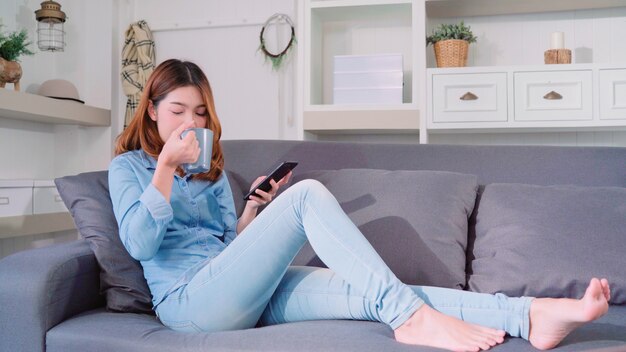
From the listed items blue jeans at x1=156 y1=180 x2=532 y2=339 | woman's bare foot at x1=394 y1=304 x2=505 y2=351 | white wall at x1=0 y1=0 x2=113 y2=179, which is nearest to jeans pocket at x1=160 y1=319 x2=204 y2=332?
blue jeans at x1=156 y1=180 x2=532 y2=339

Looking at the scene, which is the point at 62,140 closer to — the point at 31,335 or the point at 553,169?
the point at 31,335

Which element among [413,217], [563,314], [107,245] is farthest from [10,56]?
[563,314]

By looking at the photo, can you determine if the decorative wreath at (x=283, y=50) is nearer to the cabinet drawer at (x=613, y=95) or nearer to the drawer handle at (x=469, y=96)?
the drawer handle at (x=469, y=96)

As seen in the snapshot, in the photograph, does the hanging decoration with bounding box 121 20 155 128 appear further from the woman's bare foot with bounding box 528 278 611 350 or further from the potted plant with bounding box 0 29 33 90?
the woman's bare foot with bounding box 528 278 611 350

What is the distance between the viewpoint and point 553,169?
199 centimetres

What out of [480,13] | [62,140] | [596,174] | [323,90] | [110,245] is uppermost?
[480,13]

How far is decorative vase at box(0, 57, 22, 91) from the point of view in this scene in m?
2.87

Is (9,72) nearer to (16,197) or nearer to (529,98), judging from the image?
(16,197)

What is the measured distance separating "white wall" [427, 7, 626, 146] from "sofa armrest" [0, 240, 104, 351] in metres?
1.99

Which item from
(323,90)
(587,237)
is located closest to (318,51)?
(323,90)

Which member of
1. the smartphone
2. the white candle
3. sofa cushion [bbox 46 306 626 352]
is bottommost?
sofa cushion [bbox 46 306 626 352]

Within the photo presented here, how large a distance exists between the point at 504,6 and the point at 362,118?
89 cm

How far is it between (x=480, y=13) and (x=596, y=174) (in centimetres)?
134

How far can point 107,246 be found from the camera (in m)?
1.55
